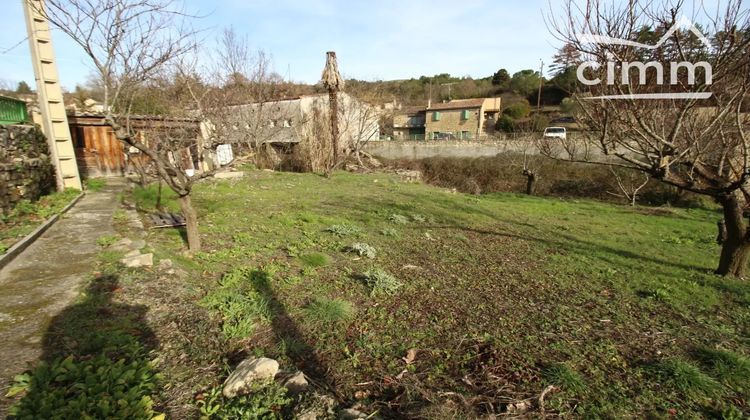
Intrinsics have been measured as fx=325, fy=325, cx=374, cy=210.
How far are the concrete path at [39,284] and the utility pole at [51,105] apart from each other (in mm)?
3150

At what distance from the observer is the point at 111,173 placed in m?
12.7

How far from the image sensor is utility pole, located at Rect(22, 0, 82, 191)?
773cm

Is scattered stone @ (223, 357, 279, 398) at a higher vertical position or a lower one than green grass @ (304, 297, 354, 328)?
higher

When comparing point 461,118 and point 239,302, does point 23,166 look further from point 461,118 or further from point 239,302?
point 461,118

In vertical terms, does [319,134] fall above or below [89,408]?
above

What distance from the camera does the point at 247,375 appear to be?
2346 millimetres

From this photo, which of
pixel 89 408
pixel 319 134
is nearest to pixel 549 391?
pixel 89 408

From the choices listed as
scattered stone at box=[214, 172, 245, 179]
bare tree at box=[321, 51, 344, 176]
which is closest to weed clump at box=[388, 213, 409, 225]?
scattered stone at box=[214, 172, 245, 179]

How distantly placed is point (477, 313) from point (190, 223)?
4.32 m

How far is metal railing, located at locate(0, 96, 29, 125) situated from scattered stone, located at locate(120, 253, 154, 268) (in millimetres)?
6341

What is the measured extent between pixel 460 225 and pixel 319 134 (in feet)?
40.1

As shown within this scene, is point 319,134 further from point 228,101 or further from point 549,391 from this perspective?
point 549,391

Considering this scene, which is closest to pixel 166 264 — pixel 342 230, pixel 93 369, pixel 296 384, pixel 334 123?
pixel 93 369
